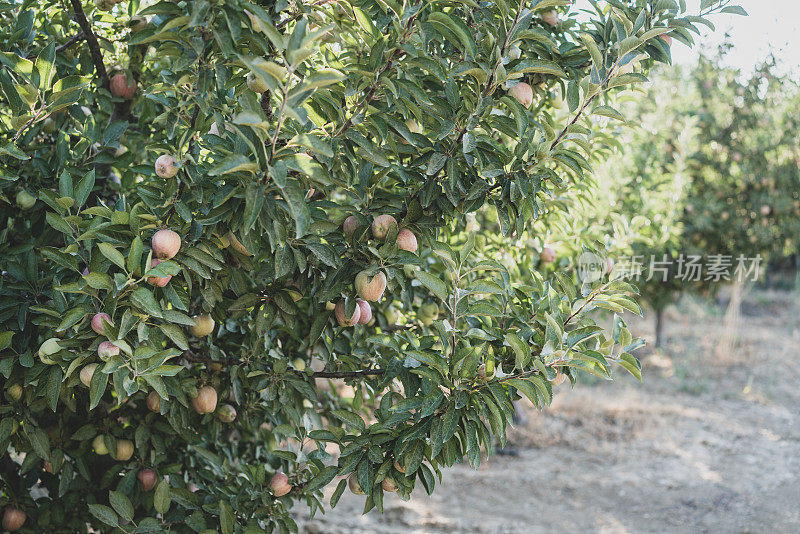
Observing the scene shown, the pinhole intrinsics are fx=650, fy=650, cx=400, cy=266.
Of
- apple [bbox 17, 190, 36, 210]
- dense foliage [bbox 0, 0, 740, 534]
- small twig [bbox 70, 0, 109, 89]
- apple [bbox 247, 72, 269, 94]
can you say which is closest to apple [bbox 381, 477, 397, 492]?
dense foliage [bbox 0, 0, 740, 534]

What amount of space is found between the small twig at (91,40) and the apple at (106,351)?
2.54ft

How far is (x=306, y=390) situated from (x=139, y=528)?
1.57 feet

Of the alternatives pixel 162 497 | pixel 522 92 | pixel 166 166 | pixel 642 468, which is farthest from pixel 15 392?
pixel 642 468

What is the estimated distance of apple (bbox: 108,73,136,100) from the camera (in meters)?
1.64

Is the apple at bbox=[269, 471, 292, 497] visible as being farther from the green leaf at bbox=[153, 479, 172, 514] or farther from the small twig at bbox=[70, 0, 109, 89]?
the small twig at bbox=[70, 0, 109, 89]

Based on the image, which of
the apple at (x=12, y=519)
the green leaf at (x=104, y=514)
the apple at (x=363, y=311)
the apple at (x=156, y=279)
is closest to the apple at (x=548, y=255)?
the apple at (x=363, y=311)

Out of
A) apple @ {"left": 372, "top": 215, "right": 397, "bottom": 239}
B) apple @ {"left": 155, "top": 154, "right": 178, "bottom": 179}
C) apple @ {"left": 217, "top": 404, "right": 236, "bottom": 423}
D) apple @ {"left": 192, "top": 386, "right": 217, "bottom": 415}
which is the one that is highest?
apple @ {"left": 155, "top": 154, "right": 178, "bottom": 179}

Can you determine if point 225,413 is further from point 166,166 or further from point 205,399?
point 166,166

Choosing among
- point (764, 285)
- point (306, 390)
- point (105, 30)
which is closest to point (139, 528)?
point (306, 390)

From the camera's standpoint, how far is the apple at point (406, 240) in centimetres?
129

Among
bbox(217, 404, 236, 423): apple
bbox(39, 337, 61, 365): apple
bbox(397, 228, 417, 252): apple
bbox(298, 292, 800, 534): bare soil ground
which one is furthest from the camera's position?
bbox(298, 292, 800, 534): bare soil ground

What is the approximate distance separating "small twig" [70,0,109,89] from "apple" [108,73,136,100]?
0.05 feet

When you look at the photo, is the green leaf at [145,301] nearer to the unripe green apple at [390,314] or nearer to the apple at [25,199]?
the apple at [25,199]

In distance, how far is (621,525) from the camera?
127 inches
